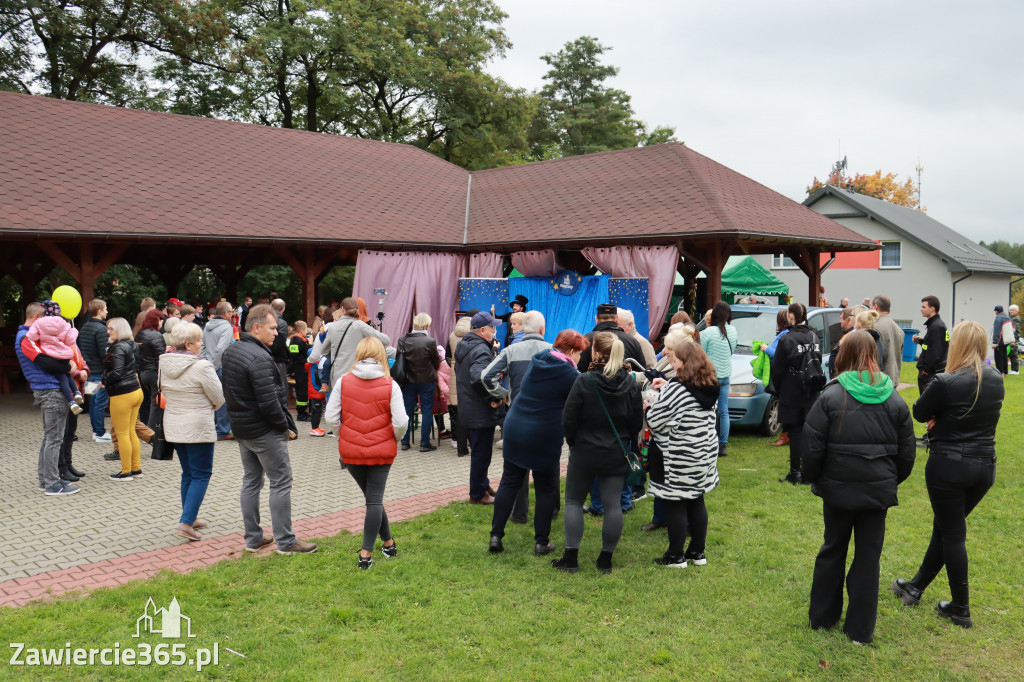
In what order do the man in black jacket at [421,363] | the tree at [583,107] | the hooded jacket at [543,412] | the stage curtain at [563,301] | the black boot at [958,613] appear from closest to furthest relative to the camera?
the black boot at [958,613], the hooded jacket at [543,412], the man in black jacket at [421,363], the stage curtain at [563,301], the tree at [583,107]

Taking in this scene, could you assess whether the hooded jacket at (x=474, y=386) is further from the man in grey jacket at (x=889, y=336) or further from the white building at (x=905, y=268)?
the white building at (x=905, y=268)

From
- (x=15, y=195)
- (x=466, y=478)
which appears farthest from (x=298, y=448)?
(x=15, y=195)

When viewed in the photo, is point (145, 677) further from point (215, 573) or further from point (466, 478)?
point (466, 478)

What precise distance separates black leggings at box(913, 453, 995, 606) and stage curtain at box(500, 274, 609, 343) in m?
8.50

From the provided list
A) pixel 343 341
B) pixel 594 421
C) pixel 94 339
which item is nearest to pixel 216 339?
pixel 94 339

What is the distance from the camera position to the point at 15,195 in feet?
35.8

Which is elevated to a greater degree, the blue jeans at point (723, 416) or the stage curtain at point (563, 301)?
the stage curtain at point (563, 301)

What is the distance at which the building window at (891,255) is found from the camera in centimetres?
2741

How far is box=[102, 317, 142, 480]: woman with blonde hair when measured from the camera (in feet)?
23.6

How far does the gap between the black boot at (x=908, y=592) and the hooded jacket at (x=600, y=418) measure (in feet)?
6.21

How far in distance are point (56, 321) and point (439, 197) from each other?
1034cm

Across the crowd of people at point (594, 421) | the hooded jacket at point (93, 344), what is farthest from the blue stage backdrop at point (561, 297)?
the hooded jacket at point (93, 344)

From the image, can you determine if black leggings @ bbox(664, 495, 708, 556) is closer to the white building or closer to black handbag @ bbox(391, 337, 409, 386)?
black handbag @ bbox(391, 337, 409, 386)

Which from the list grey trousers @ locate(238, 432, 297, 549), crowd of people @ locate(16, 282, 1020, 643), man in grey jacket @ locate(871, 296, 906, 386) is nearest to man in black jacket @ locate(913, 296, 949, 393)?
crowd of people @ locate(16, 282, 1020, 643)
